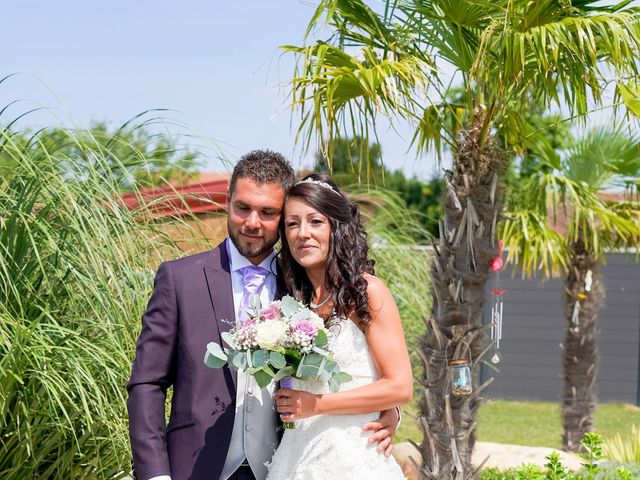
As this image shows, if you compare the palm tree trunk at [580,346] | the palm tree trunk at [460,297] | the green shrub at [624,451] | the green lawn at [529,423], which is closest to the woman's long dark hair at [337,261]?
the palm tree trunk at [460,297]

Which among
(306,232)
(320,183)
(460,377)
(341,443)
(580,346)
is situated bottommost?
(580,346)

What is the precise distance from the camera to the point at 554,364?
1756 cm

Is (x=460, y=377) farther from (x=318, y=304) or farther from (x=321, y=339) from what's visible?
(x=321, y=339)

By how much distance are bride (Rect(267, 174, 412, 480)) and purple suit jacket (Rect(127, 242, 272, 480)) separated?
25 centimetres

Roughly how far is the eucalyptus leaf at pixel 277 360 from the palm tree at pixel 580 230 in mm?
7795

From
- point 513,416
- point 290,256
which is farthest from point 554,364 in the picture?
point 290,256

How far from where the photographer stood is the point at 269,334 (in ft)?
10.1

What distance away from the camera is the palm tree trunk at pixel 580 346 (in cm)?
1157

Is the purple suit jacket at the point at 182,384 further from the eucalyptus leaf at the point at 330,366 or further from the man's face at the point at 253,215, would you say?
the eucalyptus leaf at the point at 330,366

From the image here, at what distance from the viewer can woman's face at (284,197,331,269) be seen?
3.38 m

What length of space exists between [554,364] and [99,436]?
13.9 meters

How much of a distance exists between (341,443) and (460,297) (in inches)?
112

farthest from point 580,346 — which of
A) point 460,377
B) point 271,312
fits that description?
point 271,312

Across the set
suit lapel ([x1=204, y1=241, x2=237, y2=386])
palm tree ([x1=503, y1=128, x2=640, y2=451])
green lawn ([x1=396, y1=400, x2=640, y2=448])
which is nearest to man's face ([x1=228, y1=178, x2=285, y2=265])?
suit lapel ([x1=204, y1=241, x2=237, y2=386])
